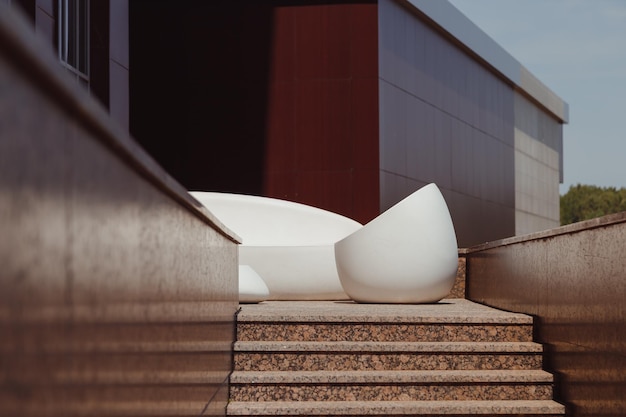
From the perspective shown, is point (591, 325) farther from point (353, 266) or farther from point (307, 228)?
point (307, 228)

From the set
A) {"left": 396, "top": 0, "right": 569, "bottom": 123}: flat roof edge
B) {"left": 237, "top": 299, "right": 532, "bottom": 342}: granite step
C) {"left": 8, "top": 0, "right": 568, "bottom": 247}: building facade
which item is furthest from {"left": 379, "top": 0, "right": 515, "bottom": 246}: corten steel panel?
{"left": 237, "top": 299, "right": 532, "bottom": 342}: granite step

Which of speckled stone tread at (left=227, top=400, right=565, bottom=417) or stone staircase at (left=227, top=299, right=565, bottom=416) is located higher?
stone staircase at (left=227, top=299, right=565, bottom=416)

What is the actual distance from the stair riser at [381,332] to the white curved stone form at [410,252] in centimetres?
171

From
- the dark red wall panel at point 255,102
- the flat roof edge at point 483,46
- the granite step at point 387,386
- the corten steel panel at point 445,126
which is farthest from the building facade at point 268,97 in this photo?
the granite step at point 387,386

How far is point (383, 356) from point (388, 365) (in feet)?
0.20

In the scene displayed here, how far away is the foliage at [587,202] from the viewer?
72750 mm

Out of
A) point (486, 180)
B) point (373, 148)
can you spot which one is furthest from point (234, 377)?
point (486, 180)

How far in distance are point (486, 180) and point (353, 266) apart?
49.1ft

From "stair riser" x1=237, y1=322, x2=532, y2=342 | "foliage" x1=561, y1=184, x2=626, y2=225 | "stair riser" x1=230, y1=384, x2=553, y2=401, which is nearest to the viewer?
"stair riser" x1=230, y1=384, x2=553, y2=401

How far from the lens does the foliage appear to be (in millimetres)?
72750

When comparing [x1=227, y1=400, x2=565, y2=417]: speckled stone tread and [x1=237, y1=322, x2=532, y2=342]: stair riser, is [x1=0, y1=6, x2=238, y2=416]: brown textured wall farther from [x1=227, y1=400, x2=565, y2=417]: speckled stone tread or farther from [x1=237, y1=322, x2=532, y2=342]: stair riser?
[x1=237, y1=322, x2=532, y2=342]: stair riser

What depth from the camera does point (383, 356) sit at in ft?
19.6

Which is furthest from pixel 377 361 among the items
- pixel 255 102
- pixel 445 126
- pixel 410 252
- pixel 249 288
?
pixel 445 126

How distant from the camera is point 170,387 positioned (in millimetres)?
2936
